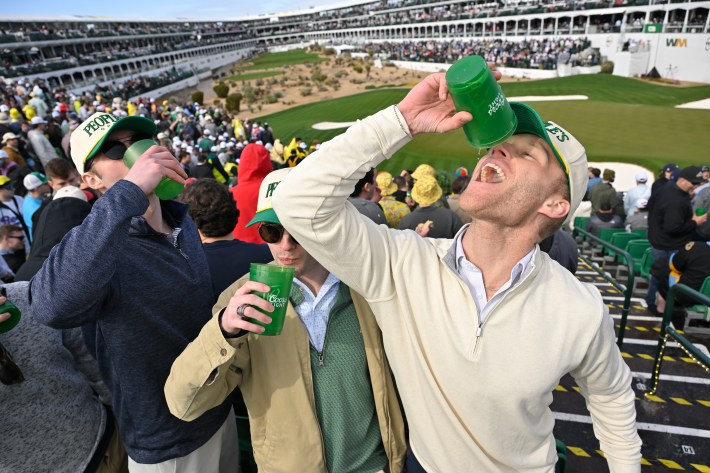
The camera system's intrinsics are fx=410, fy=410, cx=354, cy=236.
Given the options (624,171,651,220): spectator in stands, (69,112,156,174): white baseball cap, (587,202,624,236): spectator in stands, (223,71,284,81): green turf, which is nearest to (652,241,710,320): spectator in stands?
(587,202,624,236): spectator in stands

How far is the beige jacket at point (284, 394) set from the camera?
1788 millimetres

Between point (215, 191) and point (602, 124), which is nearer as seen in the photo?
point (215, 191)

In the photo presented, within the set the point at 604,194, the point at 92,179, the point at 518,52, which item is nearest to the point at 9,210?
the point at 92,179

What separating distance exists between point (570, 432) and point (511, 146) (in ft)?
10.5

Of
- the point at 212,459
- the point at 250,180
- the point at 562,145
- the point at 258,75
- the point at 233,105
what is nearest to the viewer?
the point at 562,145

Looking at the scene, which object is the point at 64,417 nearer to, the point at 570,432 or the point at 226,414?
the point at 226,414

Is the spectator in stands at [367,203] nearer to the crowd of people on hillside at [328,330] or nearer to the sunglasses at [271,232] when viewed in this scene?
the sunglasses at [271,232]

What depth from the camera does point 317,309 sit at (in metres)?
1.97

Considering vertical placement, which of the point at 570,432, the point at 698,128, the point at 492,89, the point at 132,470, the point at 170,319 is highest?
the point at 492,89

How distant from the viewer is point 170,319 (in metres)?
2.06

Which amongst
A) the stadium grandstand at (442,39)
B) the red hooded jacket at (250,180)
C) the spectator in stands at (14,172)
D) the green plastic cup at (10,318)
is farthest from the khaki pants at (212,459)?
the stadium grandstand at (442,39)

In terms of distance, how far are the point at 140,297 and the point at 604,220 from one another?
897 cm

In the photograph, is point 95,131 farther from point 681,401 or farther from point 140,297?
point 681,401

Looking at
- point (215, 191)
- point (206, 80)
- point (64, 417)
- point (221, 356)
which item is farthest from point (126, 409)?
point (206, 80)
